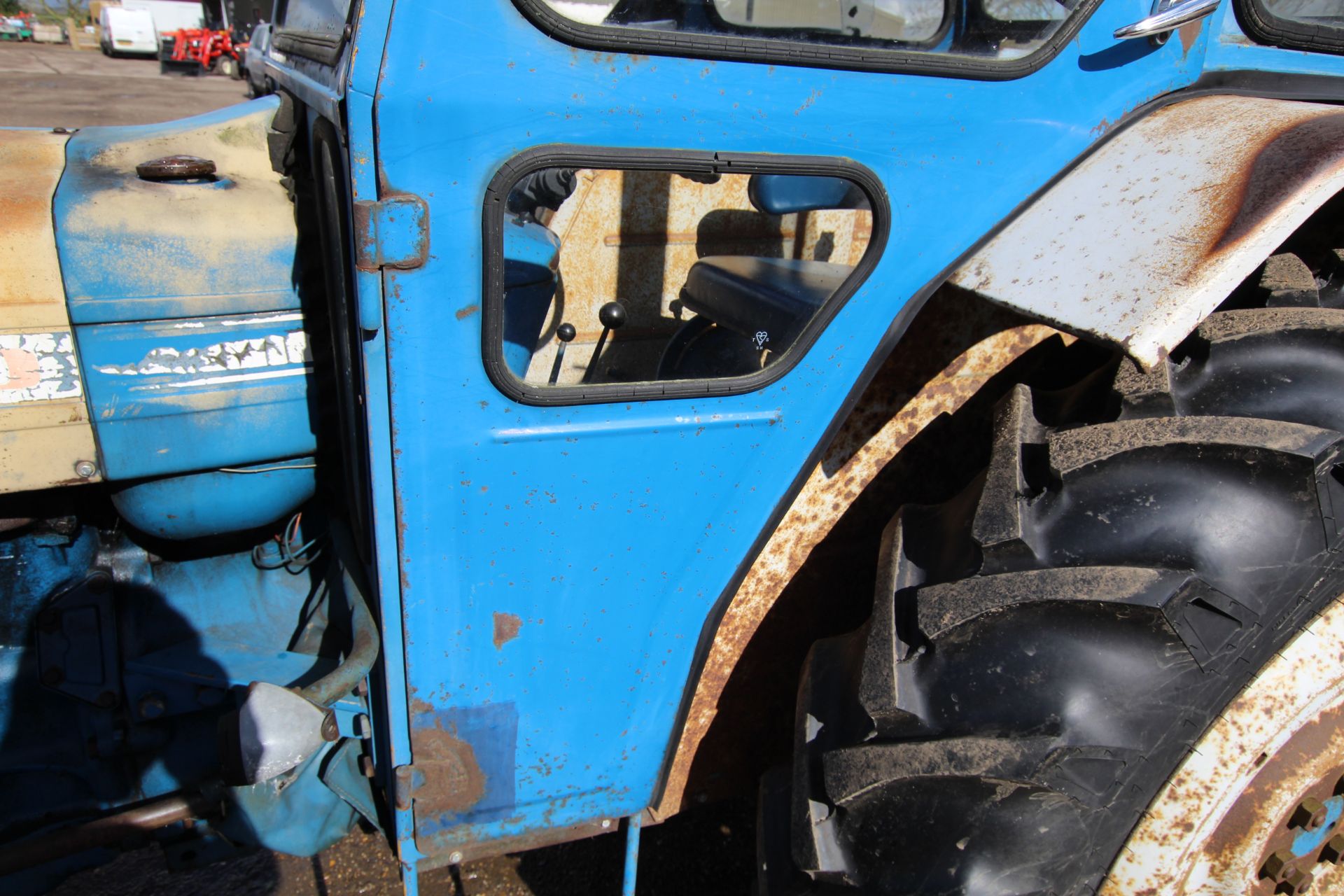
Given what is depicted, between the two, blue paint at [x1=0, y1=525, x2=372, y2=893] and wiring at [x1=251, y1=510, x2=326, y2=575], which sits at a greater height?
wiring at [x1=251, y1=510, x2=326, y2=575]

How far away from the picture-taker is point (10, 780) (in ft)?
4.73

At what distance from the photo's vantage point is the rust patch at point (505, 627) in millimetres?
1208

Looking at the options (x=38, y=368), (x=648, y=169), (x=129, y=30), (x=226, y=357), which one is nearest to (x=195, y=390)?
(x=226, y=357)

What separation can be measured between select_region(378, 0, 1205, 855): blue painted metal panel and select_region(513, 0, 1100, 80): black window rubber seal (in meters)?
0.01

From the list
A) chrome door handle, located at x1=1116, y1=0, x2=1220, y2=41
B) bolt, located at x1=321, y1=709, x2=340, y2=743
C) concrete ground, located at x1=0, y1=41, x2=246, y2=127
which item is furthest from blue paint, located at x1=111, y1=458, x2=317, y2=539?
concrete ground, located at x1=0, y1=41, x2=246, y2=127

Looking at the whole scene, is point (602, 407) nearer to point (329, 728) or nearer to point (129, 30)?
point (329, 728)

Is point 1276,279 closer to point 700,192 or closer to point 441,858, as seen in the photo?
point 700,192

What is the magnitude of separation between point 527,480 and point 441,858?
70 cm

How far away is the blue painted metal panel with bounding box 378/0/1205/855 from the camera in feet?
2.98

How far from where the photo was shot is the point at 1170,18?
0.96 meters

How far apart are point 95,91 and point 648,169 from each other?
16602mm

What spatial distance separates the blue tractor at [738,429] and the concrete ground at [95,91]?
401 inches

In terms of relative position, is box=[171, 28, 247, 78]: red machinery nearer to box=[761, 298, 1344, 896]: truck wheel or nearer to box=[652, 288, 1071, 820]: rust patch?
box=[652, 288, 1071, 820]: rust patch

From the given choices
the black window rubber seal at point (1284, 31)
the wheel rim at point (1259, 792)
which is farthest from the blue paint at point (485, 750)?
the black window rubber seal at point (1284, 31)
